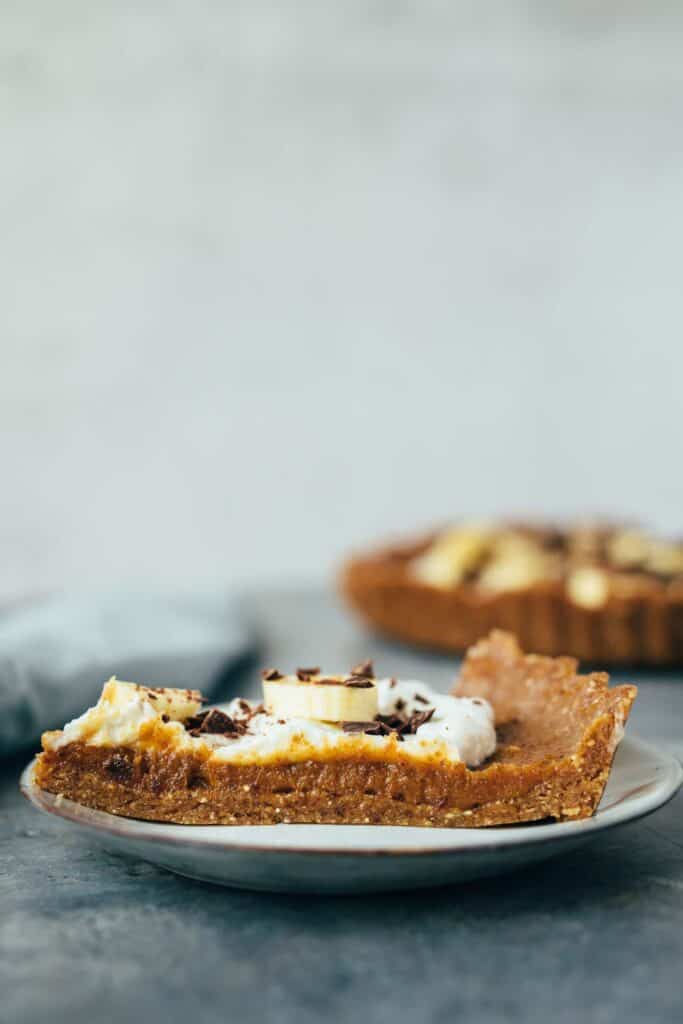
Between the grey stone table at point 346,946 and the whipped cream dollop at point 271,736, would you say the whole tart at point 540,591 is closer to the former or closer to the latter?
the grey stone table at point 346,946

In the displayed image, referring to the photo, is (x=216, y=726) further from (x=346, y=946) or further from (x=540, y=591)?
(x=540, y=591)

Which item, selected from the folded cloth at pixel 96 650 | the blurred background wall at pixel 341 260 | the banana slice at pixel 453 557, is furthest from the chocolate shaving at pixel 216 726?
the blurred background wall at pixel 341 260

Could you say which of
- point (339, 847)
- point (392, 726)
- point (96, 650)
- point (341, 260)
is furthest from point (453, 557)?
point (341, 260)

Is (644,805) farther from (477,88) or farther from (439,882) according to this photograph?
(477,88)

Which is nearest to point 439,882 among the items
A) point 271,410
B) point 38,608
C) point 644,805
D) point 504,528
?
point 644,805

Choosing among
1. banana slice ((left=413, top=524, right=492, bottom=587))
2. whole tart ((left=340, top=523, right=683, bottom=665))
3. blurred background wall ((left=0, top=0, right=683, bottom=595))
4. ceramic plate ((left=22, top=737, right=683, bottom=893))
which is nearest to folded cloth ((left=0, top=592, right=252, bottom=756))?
whole tart ((left=340, top=523, right=683, bottom=665))

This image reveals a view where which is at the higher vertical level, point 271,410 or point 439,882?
point 271,410
